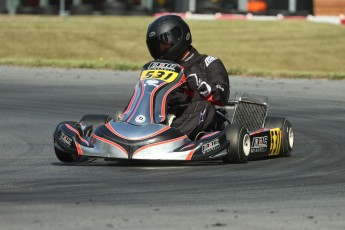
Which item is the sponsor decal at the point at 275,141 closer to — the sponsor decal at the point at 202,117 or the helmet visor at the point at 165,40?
the sponsor decal at the point at 202,117

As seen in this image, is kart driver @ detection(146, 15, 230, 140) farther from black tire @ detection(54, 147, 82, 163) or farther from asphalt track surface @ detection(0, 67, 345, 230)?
black tire @ detection(54, 147, 82, 163)

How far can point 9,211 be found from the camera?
5.85 m

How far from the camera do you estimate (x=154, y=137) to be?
8148 millimetres

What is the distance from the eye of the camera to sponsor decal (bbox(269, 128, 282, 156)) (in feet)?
29.9

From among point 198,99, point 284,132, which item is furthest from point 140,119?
point 284,132

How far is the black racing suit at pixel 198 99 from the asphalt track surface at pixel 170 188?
1.26 feet

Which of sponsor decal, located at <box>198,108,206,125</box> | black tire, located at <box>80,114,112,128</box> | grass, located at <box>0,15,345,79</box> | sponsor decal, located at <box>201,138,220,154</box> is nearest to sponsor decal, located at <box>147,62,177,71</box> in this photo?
sponsor decal, located at <box>198,108,206,125</box>

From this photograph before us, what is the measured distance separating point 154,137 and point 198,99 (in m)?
0.94

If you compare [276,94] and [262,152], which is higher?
[262,152]

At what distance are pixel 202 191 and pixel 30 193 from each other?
106 cm


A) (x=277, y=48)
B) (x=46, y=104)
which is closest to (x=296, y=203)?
(x=46, y=104)

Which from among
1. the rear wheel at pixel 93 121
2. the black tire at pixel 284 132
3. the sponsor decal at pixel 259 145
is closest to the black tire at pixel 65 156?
the rear wheel at pixel 93 121

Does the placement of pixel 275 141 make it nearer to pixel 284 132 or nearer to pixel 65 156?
pixel 284 132

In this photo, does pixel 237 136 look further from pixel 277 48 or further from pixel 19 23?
pixel 19 23
